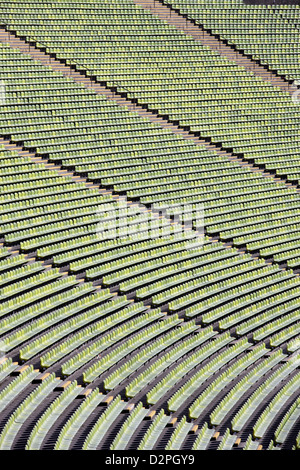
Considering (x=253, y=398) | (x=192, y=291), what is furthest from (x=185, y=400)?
(x=192, y=291)

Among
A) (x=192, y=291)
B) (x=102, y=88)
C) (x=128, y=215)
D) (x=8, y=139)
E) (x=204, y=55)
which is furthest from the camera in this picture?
(x=204, y=55)

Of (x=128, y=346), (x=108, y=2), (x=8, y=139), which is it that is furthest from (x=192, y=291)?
(x=108, y=2)

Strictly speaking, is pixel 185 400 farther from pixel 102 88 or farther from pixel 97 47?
pixel 97 47

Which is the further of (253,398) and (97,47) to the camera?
(97,47)

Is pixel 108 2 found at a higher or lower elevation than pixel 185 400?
higher

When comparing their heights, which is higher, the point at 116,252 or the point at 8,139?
the point at 8,139
